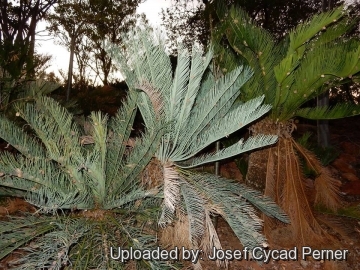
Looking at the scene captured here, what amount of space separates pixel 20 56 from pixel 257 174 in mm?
3624

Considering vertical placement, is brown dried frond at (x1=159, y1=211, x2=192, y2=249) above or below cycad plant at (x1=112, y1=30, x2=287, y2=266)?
below

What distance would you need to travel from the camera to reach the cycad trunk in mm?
4176

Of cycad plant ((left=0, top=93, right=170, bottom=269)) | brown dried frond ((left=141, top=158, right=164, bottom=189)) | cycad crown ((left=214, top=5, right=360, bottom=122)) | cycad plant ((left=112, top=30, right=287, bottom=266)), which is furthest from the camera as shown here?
cycad crown ((left=214, top=5, right=360, bottom=122))

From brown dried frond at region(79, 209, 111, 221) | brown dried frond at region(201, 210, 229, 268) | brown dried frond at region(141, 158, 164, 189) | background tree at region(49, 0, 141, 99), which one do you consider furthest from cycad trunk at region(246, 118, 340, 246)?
background tree at region(49, 0, 141, 99)

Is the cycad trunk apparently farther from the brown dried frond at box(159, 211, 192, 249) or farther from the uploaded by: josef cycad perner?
the brown dried frond at box(159, 211, 192, 249)

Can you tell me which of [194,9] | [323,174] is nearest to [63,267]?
[323,174]

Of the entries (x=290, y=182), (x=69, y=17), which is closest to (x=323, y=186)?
(x=290, y=182)

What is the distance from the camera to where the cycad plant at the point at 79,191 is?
2.84 meters

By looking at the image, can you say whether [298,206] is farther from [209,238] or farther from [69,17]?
[69,17]

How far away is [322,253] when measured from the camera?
13.3 ft

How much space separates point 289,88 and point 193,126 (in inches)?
52.4

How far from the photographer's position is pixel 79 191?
3.01 metres

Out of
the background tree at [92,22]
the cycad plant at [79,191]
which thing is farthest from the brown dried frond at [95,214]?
the background tree at [92,22]

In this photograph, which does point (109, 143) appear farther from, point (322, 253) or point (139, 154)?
point (322, 253)
